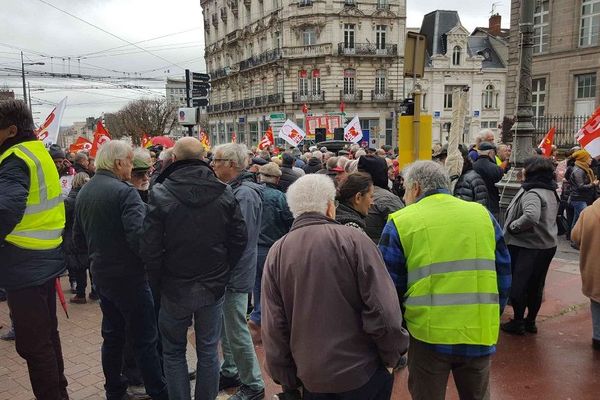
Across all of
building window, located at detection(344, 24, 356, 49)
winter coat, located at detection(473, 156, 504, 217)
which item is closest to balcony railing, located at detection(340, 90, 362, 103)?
building window, located at detection(344, 24, 356, 49)

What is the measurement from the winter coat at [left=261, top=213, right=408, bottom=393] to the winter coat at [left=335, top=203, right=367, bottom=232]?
2.35ft

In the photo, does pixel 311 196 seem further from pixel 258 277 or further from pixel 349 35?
pixel 349 35

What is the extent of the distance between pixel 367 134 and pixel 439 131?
807cm

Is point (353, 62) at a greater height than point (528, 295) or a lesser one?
greater

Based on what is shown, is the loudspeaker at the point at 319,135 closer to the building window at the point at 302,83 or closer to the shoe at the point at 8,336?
the shoe at the point at 8,336

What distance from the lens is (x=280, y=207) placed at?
5.41 m

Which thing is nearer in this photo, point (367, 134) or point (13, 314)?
point (13, 314)

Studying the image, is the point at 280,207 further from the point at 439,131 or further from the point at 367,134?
the point at 439,131

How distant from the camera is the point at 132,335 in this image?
12.7 ft

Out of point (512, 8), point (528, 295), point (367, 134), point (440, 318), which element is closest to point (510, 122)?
point (512, 8)

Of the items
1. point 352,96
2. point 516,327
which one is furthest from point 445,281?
point 352,96

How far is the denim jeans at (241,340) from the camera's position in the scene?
407 centimetres

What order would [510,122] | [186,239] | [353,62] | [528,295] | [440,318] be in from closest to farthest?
[440,318] → [186,239] → [528,295] → [510,122] → [353,62]

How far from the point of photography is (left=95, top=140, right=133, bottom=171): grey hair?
3.79 metres
